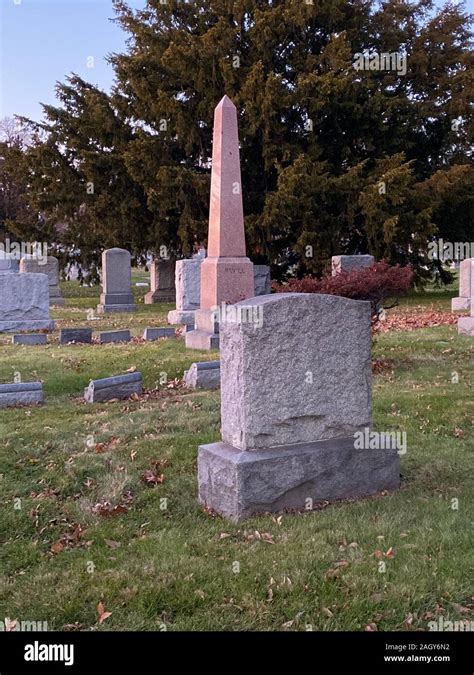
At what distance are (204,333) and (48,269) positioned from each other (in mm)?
11573

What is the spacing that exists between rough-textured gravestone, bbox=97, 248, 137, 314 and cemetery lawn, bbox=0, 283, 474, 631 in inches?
473

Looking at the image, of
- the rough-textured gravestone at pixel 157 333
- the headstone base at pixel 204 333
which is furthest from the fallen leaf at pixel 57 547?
the rough-textured gravestone at pixel 157 333

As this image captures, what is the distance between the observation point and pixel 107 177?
2338cm

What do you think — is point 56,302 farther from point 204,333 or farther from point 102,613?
point 102,613

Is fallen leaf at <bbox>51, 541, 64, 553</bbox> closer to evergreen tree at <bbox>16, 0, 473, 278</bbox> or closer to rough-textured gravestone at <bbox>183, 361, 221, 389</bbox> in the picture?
rough-textured gravestone at <bbox>183, 361, 221, 389</bbox>

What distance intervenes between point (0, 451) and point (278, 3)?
21923 mm

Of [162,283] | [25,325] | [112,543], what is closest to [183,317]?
[25,325]

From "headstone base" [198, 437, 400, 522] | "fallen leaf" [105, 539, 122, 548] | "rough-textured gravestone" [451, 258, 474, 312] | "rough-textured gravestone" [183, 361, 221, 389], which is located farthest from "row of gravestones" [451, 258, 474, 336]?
"fallen leaf" [105, 539, 122, 548]

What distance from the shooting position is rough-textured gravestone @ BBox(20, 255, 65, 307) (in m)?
20.7

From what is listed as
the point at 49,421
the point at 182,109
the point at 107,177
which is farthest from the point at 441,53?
the point at 49,421

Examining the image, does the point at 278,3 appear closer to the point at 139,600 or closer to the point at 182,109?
the point at 182,109

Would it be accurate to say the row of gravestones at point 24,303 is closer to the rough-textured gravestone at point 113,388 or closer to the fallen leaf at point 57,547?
the rough-textured gravestone at point 113,388

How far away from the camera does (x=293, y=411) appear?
4387 millimetres

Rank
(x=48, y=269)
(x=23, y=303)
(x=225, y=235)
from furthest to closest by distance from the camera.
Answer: (x=48, y=269) → (x=23, y=303) → (x=225, y=235)
